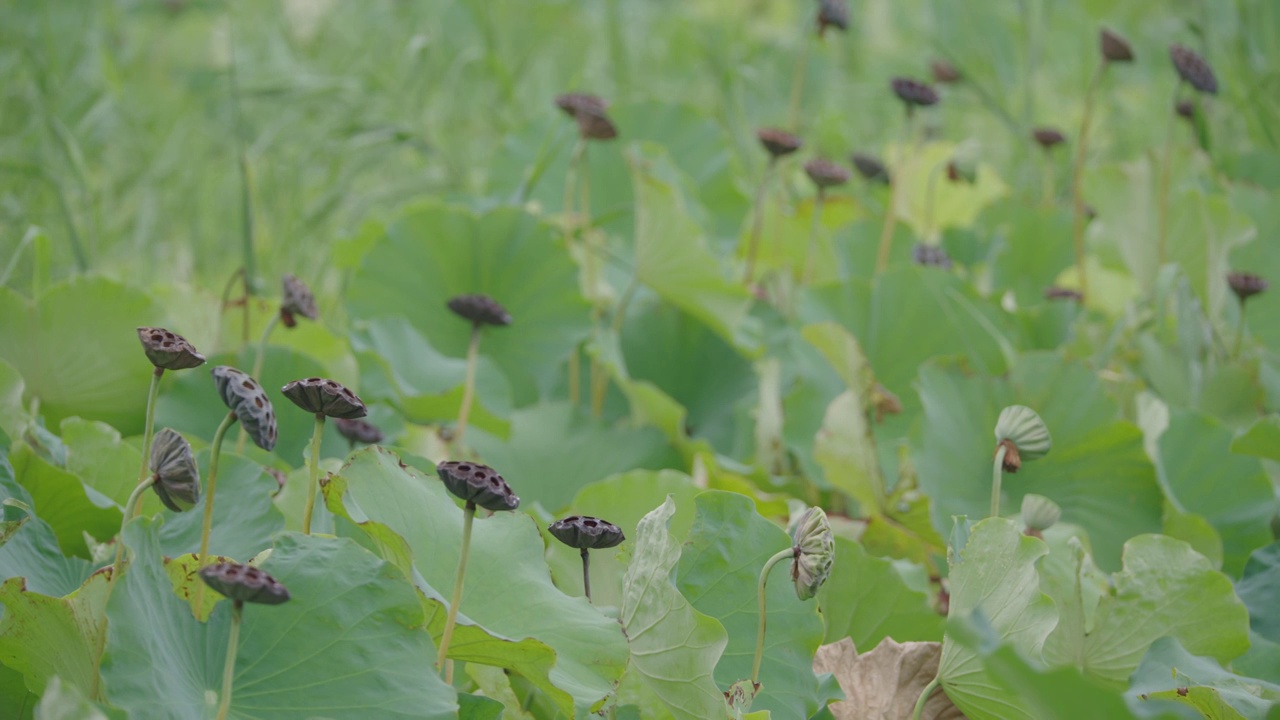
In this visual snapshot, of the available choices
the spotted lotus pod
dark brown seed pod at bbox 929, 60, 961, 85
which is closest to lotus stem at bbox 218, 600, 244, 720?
the spotted lotus pod

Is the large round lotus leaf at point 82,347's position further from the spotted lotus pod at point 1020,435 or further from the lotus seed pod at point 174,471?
the spotted lotus pod at point 1020,435

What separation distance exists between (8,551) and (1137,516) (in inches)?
27.7

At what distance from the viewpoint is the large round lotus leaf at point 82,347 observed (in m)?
0.72

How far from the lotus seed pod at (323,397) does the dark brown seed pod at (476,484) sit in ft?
0.17

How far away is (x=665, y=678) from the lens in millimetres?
471

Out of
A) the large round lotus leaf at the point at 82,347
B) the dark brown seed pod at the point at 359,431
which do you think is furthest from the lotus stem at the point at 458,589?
the large round lotus leaf at the point at 82,347

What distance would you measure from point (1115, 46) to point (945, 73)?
1.81 feet

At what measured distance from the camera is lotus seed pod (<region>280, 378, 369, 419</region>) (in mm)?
434

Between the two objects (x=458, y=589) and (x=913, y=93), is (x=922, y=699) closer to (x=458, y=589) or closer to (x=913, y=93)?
(x=458, y=589)

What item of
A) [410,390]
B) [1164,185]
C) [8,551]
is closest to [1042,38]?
[1164,185]

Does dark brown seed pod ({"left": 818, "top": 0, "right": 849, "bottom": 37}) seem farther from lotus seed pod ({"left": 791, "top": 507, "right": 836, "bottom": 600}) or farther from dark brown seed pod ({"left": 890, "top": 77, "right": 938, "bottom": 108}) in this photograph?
lotus seed pod ({"left": 791, "top": 507, "right": 836, "bottom": 600})

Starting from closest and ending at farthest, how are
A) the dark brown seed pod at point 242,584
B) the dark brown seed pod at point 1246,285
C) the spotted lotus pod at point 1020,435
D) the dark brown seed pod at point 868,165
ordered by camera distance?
1. the dark brown seed pod at point 242,584
2. the spotted lotus pod at point 1020,435
3. the dark brown seed pod at point 1246,285
4. the dark brown seed pod at point 868,165

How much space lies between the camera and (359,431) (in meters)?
0.70

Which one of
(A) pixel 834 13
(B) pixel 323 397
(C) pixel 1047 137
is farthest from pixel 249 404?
(C) pixel 1047 137
